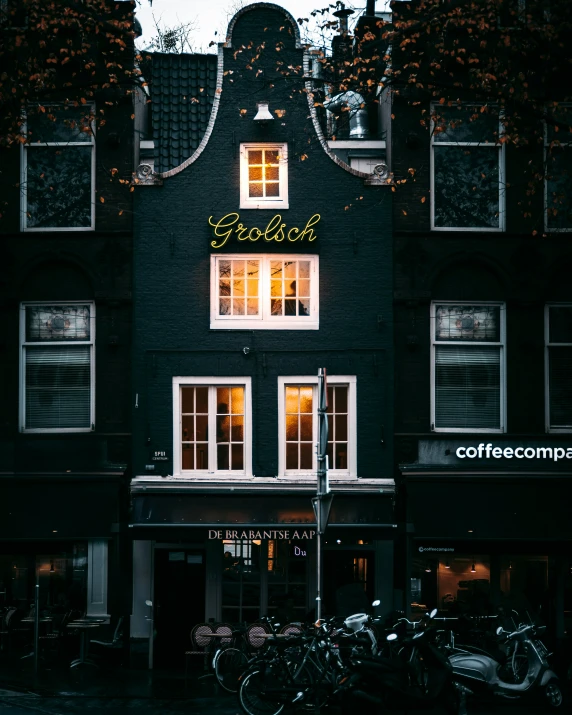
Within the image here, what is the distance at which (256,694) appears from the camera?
16828mm

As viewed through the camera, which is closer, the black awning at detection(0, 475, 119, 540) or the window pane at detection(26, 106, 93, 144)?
the black awning at detection(0, 475, 119, 540)

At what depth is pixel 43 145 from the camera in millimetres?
23906

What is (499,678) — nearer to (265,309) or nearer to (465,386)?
(465,386)

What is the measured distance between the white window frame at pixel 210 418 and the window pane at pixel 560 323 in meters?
6.16

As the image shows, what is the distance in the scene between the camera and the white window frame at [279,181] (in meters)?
23.7

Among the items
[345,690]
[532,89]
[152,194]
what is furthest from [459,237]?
[345,690]

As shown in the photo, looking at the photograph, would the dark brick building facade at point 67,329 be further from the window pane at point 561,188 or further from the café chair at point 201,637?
the window pane at point 561,188

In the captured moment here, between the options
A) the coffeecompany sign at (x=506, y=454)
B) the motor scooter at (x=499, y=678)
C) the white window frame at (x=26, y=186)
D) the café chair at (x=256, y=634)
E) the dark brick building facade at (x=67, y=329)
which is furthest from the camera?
the white window frame at (x=26, y=186)

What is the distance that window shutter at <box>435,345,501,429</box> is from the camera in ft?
77.7

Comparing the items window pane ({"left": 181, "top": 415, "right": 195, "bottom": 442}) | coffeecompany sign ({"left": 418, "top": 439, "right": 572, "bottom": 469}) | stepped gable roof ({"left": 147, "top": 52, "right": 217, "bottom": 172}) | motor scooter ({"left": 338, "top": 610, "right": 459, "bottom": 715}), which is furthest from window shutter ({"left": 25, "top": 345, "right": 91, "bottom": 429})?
motor scooter ({"left": 338, "top": 610, "right": 459, "bottom": 715})

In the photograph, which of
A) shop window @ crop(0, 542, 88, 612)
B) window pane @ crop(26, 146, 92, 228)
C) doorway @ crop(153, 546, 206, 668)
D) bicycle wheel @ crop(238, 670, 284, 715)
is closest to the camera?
bicycle wheel @ crop(238, 670, 284, 715)

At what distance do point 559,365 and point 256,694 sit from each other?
10.3m

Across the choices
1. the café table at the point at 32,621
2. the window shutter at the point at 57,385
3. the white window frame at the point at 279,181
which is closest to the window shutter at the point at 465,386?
the white window frame at the point at 279,181

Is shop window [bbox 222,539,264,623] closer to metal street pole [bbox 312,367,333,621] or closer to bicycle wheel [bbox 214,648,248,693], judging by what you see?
bicycle wheel [bbox 214,648,248,693]
